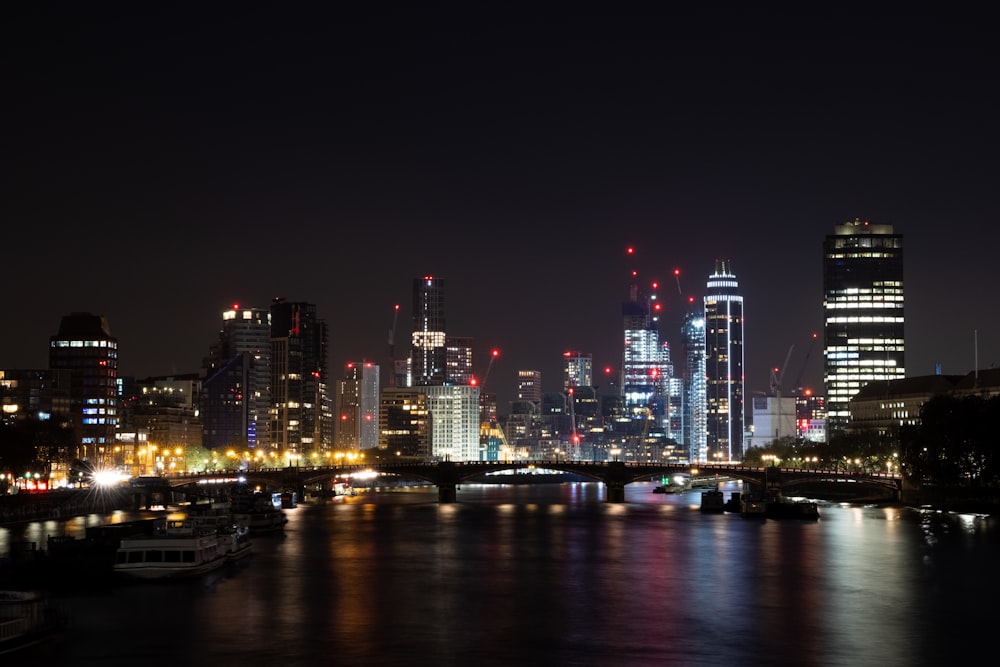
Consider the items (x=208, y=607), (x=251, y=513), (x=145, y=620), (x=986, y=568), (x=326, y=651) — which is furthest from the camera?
(x=251, y=513)

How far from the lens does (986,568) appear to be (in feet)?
332

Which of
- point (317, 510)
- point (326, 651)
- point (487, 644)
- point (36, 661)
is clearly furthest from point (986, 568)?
point (317, 510)

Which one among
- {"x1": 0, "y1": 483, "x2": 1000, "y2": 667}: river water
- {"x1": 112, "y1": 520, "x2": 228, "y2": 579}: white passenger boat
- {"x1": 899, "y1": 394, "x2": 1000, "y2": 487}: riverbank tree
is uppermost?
{"x1": 899, "y1": 394, "x2": 1000, "y2": 487}: riverbank tree

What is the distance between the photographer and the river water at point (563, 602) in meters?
66.1

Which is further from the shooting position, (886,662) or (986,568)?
(986,568)

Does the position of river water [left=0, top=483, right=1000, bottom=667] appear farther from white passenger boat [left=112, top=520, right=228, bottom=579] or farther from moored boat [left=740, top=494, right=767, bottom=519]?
moored boat [left=740, top=494, right=767, bottom=519]

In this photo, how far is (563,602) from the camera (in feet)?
276

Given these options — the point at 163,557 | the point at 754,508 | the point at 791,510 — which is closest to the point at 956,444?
the point at 791,510

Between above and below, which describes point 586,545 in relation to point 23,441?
below

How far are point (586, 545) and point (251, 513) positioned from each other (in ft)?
132

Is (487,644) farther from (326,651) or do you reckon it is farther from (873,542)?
(873,542)

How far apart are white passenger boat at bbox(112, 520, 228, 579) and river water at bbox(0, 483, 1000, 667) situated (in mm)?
1702

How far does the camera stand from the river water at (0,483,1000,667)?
66.1m

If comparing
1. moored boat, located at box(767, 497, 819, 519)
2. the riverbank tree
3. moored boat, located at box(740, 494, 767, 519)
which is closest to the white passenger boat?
moored boat, located at box(767, 497, 819, 519)
